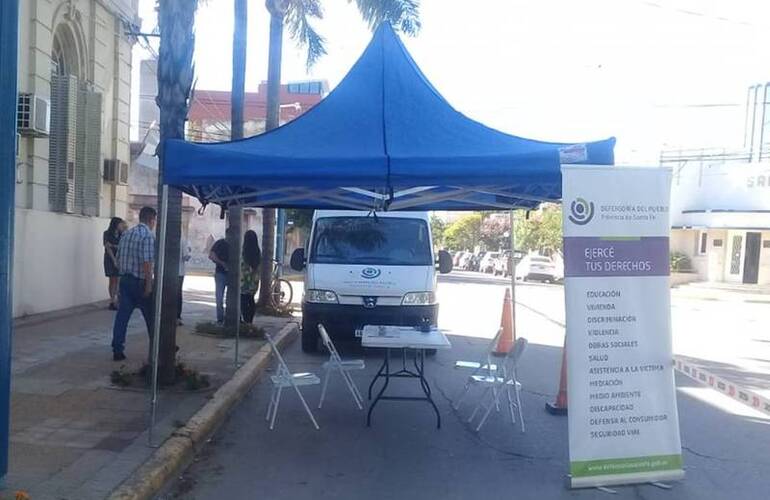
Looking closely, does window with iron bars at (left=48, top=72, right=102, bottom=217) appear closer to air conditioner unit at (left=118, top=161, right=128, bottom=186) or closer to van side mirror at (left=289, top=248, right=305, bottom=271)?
air conditioner unit at (left=118, top=161, right=128, bottom=186)

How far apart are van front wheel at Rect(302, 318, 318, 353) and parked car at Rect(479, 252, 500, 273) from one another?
44.3 m

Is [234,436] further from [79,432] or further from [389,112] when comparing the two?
[389,112]

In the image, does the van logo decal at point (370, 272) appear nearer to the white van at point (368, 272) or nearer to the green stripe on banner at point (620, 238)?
the white van at point (368, 272)

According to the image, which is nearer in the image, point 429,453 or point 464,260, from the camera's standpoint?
point 429,453

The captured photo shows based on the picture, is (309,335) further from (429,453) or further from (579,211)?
(579,211)

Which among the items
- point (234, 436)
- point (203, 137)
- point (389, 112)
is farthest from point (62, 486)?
point (203, 137)

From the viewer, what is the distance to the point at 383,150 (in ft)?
20.9

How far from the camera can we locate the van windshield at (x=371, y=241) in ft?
37.3

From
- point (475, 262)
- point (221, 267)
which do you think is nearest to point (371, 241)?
point (221, 267)

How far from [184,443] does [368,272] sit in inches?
200

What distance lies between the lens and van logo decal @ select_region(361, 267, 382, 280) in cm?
1088

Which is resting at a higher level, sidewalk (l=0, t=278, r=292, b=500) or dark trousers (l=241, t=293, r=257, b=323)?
dark trousers (l=241, t=293, r=257, b=323)

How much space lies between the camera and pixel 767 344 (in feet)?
53.9

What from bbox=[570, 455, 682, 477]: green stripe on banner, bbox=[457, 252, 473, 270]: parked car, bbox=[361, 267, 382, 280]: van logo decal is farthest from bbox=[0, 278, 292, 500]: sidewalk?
bbox=[457, 252, 473, 270]: parked car
